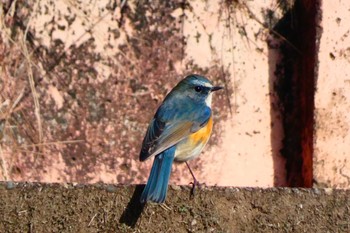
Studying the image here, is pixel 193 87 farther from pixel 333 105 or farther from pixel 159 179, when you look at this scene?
pixel 159 179

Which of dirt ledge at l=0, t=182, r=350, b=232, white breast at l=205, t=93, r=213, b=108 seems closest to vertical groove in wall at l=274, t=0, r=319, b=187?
white breast at l=205, t=93, r=213, b=108

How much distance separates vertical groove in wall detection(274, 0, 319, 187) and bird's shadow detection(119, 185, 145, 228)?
189 cm

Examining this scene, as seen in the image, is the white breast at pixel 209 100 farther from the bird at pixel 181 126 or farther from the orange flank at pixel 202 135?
the orange flank at pixel 202 135

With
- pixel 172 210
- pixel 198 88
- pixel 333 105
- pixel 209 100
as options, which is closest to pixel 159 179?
pixel 172 210

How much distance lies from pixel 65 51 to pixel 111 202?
6.12 ft

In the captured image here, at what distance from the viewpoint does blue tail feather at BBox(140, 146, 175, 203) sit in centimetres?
464

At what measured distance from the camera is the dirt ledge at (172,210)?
459 cm

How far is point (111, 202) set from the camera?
4668 mm

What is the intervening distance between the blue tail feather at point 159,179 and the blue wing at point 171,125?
4 cm

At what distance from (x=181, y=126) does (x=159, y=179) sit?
960 mm

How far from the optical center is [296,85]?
21.4ft

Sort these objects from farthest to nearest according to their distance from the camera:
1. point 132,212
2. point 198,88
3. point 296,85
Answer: point 296,85 < point 198,88 < point 132,212

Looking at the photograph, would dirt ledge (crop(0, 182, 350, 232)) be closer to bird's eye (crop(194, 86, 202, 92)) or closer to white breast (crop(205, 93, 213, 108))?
bird's eye (crop(194, 86, 202, 92))

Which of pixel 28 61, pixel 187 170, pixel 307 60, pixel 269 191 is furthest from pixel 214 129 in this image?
pixel 269 191
